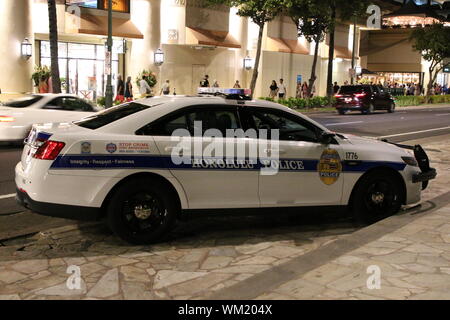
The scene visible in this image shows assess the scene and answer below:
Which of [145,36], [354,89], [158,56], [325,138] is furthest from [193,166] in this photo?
[354,89]

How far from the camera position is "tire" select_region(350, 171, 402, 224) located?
6.79 m

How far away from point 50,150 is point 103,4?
76.7 ft

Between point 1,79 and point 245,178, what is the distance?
69.1 ft

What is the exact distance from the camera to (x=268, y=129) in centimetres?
640

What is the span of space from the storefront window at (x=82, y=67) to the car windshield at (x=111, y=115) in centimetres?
2340

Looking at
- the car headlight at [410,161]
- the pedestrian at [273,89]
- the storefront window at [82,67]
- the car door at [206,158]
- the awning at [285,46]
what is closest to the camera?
the car door at [206,158]

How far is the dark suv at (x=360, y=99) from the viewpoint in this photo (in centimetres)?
3117

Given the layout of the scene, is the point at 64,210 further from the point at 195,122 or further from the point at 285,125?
the point at 285,125

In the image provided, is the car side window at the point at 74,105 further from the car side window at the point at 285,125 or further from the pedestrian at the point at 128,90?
the pedestrian at the point at 128,90

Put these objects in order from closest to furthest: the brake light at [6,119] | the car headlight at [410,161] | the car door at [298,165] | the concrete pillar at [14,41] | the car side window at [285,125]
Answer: the car door at [298,165] < the car side window at [285,125] < the car headlight at [410,161] < the brake light at [6,119] < the concrete pillar at [14,41]

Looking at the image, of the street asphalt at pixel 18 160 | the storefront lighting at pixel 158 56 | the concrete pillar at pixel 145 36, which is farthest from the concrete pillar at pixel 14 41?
the street asphalt at pixel 18 160

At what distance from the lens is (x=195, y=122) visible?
6148 millimetres

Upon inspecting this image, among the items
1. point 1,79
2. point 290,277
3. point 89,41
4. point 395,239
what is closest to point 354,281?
point 290,277
